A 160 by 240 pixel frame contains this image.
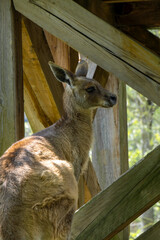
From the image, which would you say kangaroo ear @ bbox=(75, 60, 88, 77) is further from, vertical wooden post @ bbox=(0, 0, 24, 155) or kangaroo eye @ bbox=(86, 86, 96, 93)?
vertical wooden post @ bbox=(0, 0, 24, 155)

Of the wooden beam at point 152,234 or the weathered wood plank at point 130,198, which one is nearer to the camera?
the weathered wood plank at point 130,198

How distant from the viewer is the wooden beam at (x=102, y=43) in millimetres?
4473

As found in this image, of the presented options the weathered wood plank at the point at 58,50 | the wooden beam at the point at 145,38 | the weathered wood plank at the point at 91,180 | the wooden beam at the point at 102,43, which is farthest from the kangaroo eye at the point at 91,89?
the wooden beam at the point at 102,43

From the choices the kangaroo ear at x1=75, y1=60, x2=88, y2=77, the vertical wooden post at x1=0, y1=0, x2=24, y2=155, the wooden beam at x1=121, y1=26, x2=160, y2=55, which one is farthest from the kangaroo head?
the vertical wooden post at x1=0, y1=0, x2=24, y2=155

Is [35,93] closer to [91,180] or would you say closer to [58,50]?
[58,50]

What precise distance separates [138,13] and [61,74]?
4.12 feet

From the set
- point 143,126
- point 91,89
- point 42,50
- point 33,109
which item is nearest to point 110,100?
point 91,89

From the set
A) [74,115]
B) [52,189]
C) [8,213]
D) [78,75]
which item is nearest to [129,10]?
[78,75]

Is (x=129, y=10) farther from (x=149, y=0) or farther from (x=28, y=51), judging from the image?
(x=28, y=51)

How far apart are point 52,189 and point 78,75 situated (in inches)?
98.8

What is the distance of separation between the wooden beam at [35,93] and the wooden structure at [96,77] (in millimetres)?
14

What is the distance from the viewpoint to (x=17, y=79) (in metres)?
5.28

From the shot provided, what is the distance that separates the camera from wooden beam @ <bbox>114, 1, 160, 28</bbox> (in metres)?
6.04

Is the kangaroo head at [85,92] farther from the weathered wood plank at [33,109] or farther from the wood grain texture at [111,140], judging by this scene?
the weathered wood plank at [33,109]
